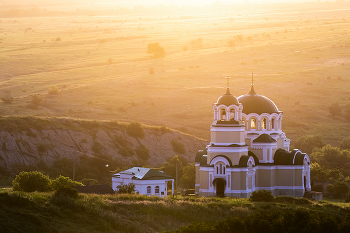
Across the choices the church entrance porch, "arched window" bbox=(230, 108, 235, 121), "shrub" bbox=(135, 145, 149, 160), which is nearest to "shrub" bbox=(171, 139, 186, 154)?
"shrub" bbox=(135, 145, 149, 160)

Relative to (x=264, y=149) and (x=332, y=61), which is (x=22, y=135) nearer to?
(x=264, y=149)

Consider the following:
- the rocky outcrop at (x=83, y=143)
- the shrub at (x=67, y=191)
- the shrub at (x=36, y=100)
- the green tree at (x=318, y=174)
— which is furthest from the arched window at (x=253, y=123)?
the shrub at (x=36, y=100)

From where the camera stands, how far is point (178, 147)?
96938mm

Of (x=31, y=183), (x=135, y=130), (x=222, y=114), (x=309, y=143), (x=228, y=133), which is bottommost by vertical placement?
(x=31, y=183)

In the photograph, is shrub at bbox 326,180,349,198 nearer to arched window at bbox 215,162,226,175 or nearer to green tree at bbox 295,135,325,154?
arched window at bbox 215,162,226,175

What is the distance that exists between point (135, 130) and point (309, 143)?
96.8ft

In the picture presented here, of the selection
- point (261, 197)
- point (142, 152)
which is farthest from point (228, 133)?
point (142, 152)

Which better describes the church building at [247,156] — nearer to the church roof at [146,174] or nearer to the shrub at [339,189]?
the church roof at [146,174]

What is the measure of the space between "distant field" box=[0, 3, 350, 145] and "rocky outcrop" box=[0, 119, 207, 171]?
1152 cm

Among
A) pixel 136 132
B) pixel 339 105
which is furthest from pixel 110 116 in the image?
pixel 339 105

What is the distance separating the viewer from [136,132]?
98.2m

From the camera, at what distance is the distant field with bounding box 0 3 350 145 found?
12100cm

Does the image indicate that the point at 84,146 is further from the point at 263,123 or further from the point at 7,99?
the point at 7,99

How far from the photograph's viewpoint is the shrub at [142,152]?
91812 millimetres
